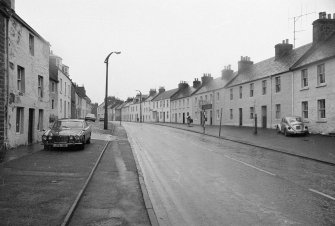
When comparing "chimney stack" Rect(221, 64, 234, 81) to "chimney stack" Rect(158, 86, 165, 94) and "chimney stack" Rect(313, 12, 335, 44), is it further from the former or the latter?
"chimney stack" Rect(158, 86, 165, 94)

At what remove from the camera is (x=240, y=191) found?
299 inches

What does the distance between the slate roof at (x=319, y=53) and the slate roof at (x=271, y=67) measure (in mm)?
1363

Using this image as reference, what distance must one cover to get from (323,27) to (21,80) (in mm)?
25675

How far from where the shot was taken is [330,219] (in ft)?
18.2

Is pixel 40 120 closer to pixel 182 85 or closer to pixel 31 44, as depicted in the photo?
pixel 31 44

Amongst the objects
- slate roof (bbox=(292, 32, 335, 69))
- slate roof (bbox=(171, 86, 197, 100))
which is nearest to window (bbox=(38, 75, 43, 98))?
slate roof (bbox=(292, 32, 335, 69))

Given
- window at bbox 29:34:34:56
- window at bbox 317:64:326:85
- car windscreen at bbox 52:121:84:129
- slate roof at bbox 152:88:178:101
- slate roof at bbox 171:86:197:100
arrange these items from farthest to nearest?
slate roof at bbox 152:88:178:101 → slate roof at bbox 171:86:197:100 → window at bbox 317:64:326:85 → window at bbox 29:34:34:56 → car windscreen at bbox 52:121:84:129

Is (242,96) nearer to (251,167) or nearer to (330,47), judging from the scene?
(330,47)

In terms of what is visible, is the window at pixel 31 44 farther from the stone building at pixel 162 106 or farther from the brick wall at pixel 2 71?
the stone building at pixel 162 106

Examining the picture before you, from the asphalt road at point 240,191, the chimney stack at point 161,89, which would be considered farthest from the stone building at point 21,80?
the chimney stack at point 161,89

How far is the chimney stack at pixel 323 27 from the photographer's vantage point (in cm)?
2817

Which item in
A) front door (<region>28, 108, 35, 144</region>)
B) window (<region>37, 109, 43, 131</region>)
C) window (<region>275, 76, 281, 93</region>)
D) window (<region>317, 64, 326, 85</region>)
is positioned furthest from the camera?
window (<region>275, 76, 281, 93</region>)

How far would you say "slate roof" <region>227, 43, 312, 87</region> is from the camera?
31.4 meters

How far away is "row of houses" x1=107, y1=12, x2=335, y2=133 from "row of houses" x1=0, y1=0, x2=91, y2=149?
13659mm
